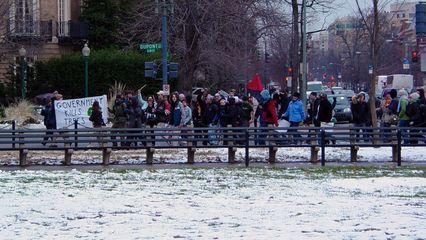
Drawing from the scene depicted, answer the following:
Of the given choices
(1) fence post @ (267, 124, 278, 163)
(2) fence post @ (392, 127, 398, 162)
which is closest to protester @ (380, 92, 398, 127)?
(2) fence post @ (392, 127, 398, 162)

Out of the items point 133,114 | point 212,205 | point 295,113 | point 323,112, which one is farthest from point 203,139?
point 212,205

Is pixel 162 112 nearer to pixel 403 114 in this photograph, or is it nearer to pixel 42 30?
pixel 403 114

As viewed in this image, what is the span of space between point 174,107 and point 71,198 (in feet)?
43.5

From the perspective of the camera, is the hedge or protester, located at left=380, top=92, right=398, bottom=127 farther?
the hedge

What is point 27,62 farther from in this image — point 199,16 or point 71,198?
point 71,198

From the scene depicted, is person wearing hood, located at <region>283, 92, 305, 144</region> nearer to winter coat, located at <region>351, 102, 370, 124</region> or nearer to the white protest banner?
winter coat, located at <region>351, 102, 370, 124</region>

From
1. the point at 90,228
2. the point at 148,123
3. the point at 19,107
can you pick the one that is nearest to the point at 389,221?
the point at 90,228

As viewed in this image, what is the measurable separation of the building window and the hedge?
2.36 meters

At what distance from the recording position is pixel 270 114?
89.1 feet

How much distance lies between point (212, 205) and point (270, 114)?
13391 millimetres

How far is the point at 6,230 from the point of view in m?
11.7

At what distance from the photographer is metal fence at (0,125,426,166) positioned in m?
22.5

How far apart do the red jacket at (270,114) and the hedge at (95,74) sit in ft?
70.7

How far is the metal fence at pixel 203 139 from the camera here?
74.0 ft
